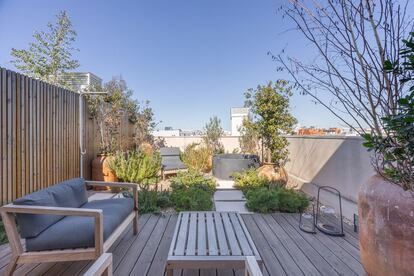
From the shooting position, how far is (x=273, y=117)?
202 inches

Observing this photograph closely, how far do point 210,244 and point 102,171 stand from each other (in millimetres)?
3974

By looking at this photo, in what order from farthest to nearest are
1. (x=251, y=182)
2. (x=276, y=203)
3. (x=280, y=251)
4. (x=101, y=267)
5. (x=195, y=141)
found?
(x=195, y=141)
(x=251, y=182)
(x=276, y=203)
(x=280, y=251)
(x=101, y=267)

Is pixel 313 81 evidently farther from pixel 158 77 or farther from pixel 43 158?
pixel 158 77

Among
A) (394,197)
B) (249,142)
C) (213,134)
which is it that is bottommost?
(394,197)

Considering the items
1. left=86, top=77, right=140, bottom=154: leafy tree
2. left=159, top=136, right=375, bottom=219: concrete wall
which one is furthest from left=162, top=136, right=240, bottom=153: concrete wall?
left=86, top=77, right=140, bottom=154: leafy tree

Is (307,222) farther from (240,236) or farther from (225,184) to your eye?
(225,184)

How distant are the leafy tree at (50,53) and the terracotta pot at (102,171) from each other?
16.5 ft

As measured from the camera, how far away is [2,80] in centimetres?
301

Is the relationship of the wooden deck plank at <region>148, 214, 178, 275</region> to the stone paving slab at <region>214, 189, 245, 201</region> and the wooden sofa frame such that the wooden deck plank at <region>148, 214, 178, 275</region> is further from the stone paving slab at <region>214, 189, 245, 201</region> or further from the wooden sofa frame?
the stone paving slab at <region>214, 189, 245, 201</region>

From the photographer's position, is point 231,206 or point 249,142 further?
point 249,142

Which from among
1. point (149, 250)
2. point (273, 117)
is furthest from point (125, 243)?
point (273, 117)

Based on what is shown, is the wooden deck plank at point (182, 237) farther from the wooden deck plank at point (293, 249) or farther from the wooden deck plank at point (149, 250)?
the wooden deck plank at point (293, 249)

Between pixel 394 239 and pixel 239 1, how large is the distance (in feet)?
17.7

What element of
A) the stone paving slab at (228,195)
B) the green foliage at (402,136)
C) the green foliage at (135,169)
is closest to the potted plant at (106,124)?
the green foliage at (135,169)
